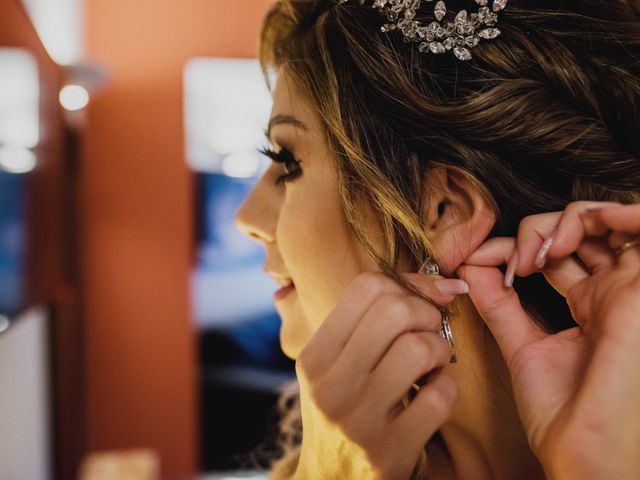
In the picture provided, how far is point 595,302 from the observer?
25.5 inches

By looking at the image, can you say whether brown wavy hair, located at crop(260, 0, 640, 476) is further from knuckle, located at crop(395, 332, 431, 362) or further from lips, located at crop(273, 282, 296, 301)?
lips, located at crop(273, 282, 296, 301)

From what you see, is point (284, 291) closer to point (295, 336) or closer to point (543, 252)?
point (295, 336)

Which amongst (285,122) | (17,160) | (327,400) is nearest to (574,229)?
(327,400)

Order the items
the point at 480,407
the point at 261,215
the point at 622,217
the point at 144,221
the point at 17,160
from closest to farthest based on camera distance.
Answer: the point at 622,217 < the point at 480,407 < the point at 261,215 < the point at 17,160 < the point at 144,221

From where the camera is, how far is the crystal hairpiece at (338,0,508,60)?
0.77m

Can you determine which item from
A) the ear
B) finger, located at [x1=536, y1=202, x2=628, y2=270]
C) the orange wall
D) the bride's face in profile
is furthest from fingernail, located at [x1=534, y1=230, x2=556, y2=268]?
the orange wall

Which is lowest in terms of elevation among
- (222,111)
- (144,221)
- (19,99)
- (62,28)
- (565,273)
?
(565,273)

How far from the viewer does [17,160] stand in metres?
1.44

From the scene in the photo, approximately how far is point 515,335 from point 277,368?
2.38m

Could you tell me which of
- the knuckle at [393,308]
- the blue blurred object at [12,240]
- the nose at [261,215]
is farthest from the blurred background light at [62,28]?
the knuckle at [393,308]

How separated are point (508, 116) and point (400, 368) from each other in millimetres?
355

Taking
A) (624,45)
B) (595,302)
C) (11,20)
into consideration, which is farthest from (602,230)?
(11,20)

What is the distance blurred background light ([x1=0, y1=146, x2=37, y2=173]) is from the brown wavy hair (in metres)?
0.86

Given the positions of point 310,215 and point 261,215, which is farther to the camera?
point 261,215
